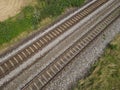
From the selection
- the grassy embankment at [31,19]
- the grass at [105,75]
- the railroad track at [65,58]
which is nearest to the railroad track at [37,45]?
the grassy embankment at [31,19]

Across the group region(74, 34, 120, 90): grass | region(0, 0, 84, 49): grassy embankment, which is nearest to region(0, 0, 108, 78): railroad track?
region(0, 0, 84, 49): grassy embankment

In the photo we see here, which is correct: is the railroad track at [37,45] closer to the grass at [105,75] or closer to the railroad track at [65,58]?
the railroad track at [65,58]

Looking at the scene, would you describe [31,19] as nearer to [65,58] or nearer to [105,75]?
[65,58]

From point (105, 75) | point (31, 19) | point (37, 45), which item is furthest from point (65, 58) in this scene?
point (31, 19)

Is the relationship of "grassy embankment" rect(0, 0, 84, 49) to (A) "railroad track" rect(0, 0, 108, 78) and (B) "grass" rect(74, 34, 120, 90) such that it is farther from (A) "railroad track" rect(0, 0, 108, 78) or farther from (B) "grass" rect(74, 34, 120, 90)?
(B) "grass" rect(74, 34, 120, 90)

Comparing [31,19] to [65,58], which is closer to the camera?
[65,58]

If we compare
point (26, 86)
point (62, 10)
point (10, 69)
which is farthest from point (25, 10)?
point (26, 86)
